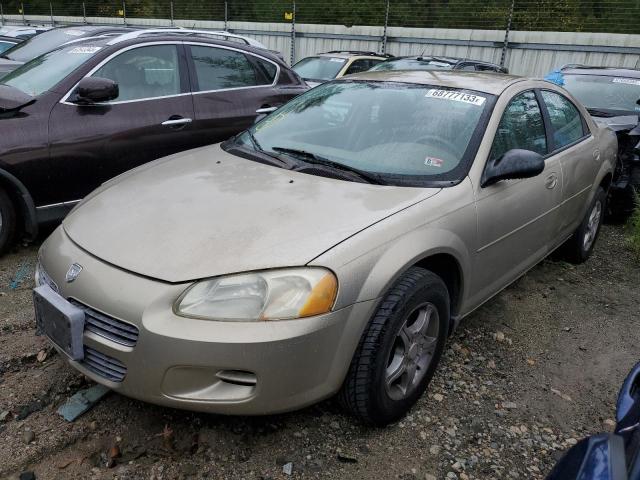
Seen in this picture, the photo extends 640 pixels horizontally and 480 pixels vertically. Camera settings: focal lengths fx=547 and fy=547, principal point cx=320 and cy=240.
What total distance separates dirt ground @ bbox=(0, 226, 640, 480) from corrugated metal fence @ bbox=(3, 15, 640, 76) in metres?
12.4

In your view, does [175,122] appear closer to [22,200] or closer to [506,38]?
[22,200]

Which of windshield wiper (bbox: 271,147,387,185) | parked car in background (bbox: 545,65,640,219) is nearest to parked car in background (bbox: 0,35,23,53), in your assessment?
windshield wiper (bbox: 271,147,387,185)

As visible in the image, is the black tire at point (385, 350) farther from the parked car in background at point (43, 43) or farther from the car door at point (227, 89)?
the parked car in background at point (43, 43)

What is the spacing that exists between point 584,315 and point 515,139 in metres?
1.43

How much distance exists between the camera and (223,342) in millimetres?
1943

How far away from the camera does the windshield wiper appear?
2701 millimetres

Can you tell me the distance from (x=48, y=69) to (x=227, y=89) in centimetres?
146

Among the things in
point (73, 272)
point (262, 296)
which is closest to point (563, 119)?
point (262, 296)

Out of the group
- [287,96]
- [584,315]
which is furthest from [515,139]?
[287,96]

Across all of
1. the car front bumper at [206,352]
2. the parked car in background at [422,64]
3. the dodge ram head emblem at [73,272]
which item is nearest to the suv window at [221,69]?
the dodge ram head emblem at [73,272]

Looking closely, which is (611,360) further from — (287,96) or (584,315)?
(287,96)

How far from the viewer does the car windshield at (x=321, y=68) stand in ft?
33.1

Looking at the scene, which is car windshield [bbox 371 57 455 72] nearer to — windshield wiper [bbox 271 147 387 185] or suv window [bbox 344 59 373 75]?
suv window [bbox 344 59 373 75]

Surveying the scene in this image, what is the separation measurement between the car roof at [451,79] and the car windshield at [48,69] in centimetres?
217
